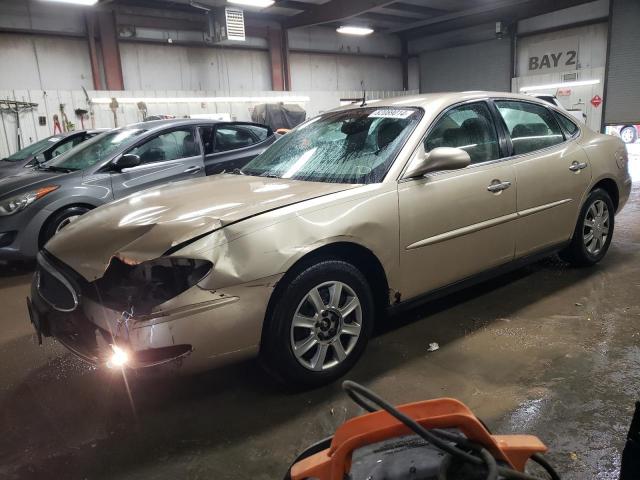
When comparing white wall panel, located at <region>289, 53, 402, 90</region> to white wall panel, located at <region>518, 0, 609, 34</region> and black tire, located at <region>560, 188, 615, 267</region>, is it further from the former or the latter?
black tire, located at <region>560, 188, 615, 267</region>

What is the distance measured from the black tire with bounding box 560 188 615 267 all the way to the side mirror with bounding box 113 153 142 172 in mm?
3993

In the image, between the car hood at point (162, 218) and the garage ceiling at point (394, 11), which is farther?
the garage ceiling at point (394, 11)

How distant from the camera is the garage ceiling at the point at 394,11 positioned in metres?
11.1

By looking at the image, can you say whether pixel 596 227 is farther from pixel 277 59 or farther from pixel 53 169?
pixel 277 59

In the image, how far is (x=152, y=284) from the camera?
6.36 feet

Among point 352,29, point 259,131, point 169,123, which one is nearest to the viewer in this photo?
point 169,123

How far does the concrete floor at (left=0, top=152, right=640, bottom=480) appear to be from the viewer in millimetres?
1869

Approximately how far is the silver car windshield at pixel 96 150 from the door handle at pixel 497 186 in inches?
148

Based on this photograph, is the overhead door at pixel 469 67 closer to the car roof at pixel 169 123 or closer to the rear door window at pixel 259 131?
the rear door window at pixel 259 131

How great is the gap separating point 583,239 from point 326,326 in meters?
2.47

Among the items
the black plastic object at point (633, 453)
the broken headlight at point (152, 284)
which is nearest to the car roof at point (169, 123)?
the broken headlight at point (152, 284)

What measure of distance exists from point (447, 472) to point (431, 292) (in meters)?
1.76

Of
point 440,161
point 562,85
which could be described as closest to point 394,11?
point 562,85

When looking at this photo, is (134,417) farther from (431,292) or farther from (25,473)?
(431,292)
